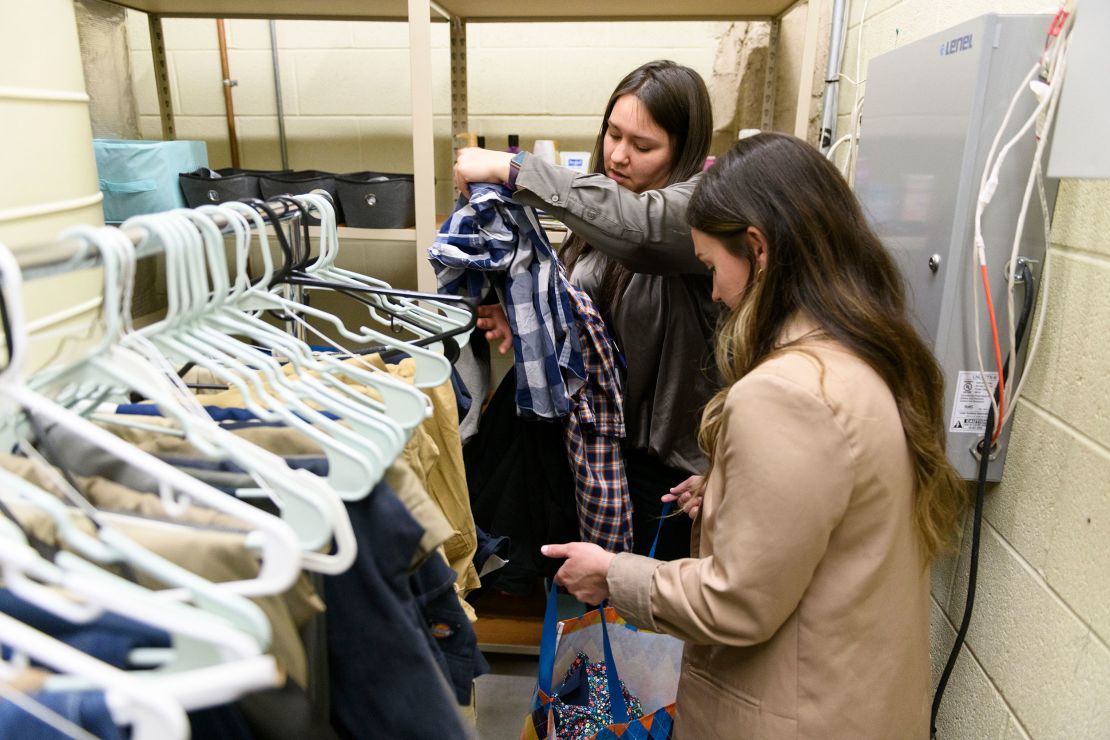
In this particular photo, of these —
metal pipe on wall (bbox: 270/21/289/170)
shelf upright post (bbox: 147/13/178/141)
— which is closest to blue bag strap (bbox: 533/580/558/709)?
metal pipe on wall (bbox: 270/21/289/170)

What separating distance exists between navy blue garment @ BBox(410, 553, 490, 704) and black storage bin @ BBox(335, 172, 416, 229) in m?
1.29

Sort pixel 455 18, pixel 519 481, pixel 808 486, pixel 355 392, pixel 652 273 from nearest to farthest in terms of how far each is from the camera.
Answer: pixel 355 392 → pixel 808 486 → pixel 652 273 → pixel 519 481 → pixel 455 18

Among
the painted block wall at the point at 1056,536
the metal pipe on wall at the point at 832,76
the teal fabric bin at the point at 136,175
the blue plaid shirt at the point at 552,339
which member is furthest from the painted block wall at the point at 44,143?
the metal pipe on wall at the point at 832,76

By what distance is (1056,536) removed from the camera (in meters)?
1.04

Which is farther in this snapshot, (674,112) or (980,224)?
(674,112)

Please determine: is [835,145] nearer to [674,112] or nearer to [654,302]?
[674,112]

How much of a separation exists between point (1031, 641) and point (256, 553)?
1.13 m

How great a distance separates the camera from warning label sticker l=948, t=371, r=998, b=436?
3.76 feet

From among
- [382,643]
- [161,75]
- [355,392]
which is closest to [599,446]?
[355,392]

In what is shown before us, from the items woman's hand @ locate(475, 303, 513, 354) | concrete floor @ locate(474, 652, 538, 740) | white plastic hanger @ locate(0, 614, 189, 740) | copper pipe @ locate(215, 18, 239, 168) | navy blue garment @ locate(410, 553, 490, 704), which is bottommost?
concrete floor @ locate(474, 652, 538, 740)

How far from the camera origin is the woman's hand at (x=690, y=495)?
4.01 ft

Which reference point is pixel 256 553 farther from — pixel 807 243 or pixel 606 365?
pixel 606 365

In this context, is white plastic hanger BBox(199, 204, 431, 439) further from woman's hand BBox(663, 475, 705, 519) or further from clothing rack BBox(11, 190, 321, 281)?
woman's hand BBox(663, 475, 705, 519)

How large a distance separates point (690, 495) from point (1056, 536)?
1.77 ft
